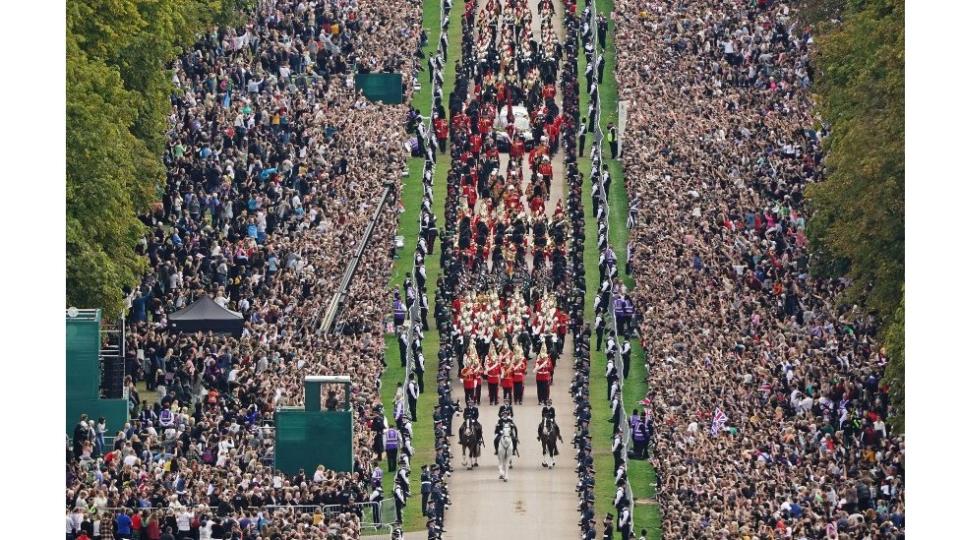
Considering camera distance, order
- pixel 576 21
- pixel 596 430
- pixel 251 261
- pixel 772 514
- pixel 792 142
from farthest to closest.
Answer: pixel 576 21 < pixel 792 142 < pixel 251 261 < pixel 596 430 < pixel 772 514

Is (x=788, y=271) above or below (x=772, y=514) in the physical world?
above

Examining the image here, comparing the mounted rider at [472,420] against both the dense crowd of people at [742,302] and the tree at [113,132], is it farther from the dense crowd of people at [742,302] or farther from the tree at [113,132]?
the tree at [113,132]

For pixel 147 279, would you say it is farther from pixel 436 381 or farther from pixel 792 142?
pixel 792 142

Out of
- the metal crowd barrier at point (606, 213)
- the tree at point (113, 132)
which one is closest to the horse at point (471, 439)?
the metal crowd barrier at point (606, 213)

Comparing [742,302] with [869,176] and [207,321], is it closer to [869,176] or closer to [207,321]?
[869,176]

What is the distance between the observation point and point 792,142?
105 meters

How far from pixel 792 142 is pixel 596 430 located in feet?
59.5

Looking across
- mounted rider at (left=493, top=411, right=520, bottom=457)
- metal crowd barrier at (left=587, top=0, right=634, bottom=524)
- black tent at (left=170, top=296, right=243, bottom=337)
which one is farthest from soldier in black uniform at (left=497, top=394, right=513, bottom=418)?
black tent at (left=170, top=296, right=243, bottom=337)

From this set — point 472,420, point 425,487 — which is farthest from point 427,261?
point 425,487

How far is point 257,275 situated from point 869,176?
17.0 m

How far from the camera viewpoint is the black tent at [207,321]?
9025 centimetres

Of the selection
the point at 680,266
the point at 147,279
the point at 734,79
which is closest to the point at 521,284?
the point at 680,266

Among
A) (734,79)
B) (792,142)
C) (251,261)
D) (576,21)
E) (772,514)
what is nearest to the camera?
(772,514)

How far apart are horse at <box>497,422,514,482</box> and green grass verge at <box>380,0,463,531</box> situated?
202 cm
